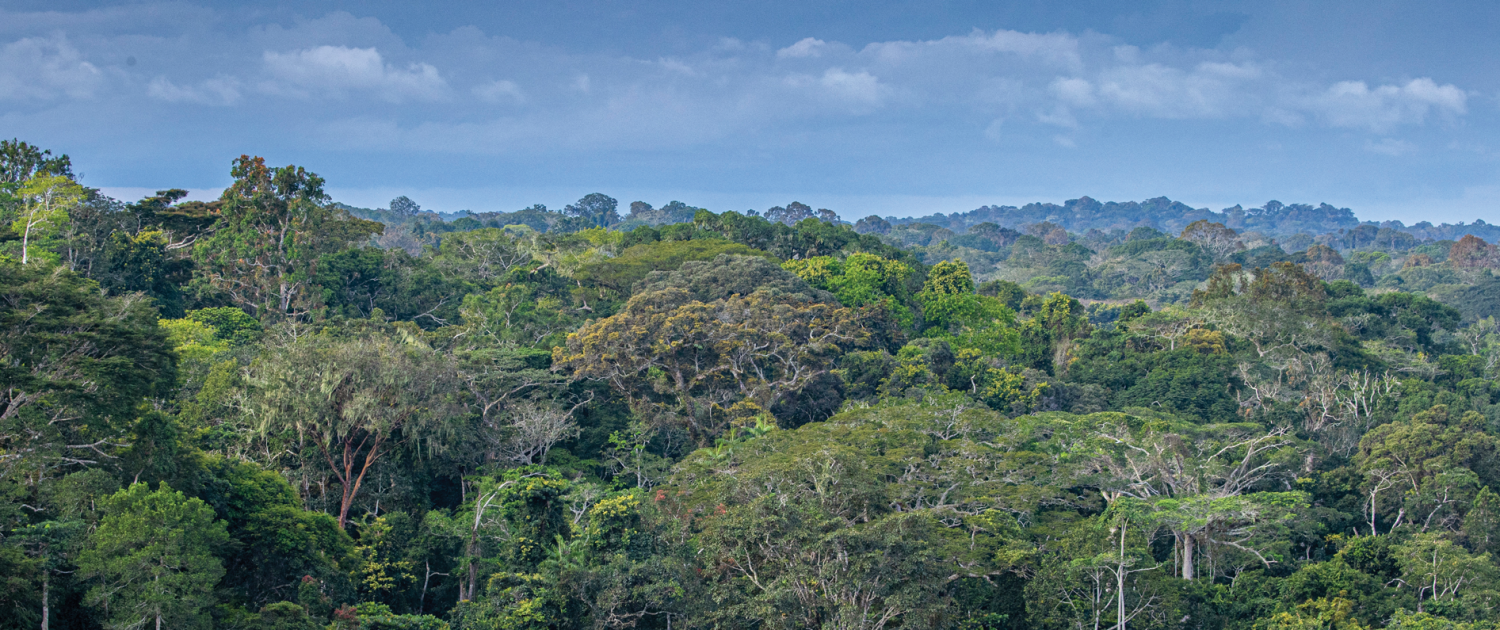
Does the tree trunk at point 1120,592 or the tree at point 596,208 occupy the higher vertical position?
the tree at point 596,208

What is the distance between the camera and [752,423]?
2588cm

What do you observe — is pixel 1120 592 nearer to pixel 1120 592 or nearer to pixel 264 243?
pixel 1120 592

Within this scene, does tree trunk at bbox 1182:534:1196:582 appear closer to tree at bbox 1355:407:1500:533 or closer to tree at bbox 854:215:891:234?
tree at bbox 1355:407:1500:533

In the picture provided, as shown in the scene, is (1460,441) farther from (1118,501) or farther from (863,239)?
(863,239)

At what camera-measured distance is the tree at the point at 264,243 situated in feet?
96.5

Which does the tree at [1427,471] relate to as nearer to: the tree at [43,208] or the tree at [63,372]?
the tree at [63,372]

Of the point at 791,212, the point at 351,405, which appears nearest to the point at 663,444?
the point at 351,405

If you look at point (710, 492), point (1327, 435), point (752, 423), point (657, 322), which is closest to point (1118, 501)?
point (710, 492)

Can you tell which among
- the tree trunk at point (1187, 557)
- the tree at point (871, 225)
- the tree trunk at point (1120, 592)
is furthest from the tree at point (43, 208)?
the tree at point (871, 225)

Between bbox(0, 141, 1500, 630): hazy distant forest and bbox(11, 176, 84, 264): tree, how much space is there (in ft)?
0.51

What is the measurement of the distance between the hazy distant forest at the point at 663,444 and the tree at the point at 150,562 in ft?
0.16

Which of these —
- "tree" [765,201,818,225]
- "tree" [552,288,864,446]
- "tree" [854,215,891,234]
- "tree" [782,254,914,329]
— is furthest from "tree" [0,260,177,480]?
"tree" [854,215,891,234]

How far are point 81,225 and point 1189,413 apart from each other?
35846mm

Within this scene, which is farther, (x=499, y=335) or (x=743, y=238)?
(x=743, y=238)
